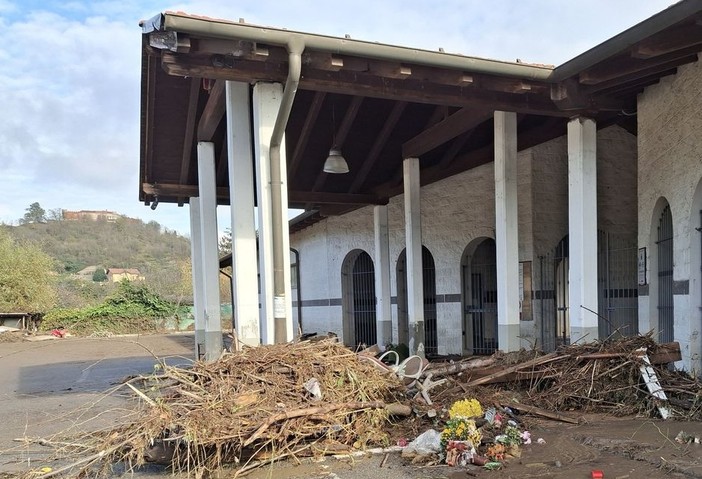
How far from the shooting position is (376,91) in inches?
262

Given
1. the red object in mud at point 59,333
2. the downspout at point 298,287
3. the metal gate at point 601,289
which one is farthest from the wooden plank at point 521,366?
the red object in mud at point 59,333

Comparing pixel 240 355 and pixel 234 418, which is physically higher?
pixel 240 355

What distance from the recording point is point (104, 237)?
8175 cm

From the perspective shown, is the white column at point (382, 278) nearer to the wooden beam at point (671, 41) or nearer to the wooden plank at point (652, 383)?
the wooden plank at point (652, 383)

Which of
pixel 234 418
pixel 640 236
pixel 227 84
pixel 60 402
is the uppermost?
pixel 227 84

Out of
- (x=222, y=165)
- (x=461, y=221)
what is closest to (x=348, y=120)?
(x=222, y=165)

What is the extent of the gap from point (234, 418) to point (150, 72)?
5.38 meters

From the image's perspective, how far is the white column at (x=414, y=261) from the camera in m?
10.2

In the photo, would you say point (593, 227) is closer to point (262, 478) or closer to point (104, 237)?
point (262, 478)

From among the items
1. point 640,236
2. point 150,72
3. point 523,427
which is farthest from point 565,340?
point 150,72

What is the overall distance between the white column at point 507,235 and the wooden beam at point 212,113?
13.4 feet

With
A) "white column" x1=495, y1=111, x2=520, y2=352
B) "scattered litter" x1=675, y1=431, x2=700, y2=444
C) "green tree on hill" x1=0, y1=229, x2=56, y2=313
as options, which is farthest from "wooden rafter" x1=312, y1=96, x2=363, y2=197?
"green tree on hill" x1=0, y1=229, x2=56, y2=313

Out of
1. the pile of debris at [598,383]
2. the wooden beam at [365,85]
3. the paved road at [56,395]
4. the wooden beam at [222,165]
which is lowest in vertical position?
the paved road at [56,395]

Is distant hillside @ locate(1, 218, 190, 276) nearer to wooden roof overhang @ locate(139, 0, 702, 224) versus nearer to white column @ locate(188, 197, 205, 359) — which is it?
white column @ locate(188, 197, 205, 359)
